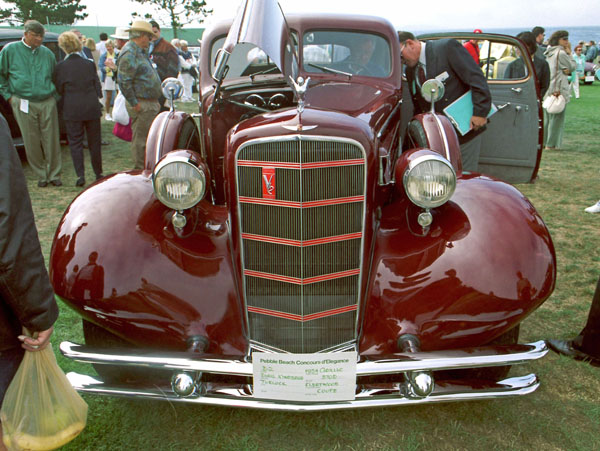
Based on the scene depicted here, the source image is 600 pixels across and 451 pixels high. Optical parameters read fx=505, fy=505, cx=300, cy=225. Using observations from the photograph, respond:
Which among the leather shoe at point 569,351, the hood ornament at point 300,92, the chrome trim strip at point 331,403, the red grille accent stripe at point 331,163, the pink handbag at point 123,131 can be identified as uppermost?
the hood ornament at point 300,92

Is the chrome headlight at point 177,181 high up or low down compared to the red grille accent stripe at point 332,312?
up

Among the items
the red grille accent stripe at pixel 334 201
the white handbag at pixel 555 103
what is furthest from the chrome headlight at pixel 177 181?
the white handbag at pixel 555 103

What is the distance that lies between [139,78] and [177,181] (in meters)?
4.34

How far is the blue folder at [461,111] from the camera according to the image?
4.53 meters

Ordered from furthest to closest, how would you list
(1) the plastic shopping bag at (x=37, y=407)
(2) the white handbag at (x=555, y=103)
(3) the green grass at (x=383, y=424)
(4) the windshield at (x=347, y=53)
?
(2) the white handbag at (x=555, y=103), (4) the windshield at (x=347, y=53), (3) the green grass at (x=383, y=424), (1) the plastic shopping bag at (x=37, y=407)

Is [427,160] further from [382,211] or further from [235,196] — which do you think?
[235,196]

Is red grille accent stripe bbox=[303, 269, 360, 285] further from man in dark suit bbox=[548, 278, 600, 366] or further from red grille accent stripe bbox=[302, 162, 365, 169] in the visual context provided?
man in dark suit bbox=[548, 278, 600, 366]

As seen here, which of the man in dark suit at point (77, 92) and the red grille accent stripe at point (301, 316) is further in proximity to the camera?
the man in dark suit at point (77, 92)

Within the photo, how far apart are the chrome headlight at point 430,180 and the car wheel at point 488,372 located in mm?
708

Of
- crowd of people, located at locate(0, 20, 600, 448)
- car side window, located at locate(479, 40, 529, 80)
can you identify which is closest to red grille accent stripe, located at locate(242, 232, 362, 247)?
crowd of people, located at locate(0, 20, 600, 448)

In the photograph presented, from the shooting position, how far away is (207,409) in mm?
2404

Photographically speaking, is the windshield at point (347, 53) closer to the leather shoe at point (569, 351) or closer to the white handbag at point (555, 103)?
the leather shoe at point (569, 351)

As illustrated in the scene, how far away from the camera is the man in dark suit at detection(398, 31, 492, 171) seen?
4414 mm

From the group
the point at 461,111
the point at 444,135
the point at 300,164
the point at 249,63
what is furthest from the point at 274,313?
the point at 461,111
